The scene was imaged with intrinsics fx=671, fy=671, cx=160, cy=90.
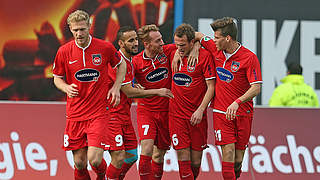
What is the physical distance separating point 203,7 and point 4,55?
3.87 meters

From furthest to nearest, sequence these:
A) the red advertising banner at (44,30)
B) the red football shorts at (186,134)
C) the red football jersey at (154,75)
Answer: the red advertising banner at (44,30)
the red football jersey at (154,75)
the red football shorts at (186,134)

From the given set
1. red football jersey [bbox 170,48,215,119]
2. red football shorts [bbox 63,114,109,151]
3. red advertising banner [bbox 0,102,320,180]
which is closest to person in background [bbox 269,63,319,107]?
red advertising banner [bbox 0,102,320,180]

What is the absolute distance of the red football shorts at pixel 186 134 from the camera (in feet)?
29.3

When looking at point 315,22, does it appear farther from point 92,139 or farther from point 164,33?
point 92,139

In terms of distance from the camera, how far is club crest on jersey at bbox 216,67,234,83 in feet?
28.5

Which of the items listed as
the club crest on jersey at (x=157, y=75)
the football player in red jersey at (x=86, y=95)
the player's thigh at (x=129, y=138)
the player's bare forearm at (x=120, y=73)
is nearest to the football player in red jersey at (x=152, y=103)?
the club crest on jersey at (x=157, y=75)

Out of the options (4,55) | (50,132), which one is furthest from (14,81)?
(50,132)

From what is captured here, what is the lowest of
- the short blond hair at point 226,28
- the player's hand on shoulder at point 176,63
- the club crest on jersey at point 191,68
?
the club crest on jersey at point 191,68

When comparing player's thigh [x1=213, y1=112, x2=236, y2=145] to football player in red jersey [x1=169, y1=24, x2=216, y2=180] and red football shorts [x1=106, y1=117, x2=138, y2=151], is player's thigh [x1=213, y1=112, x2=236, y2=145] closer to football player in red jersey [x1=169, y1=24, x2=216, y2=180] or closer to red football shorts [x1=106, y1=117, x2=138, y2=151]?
football player in red jersey [x1=169, y1=24, x2=216, y2=180]

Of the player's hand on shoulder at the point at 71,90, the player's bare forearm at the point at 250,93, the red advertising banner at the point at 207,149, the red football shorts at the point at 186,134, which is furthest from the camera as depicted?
the red advertising banner at the point at 207,149

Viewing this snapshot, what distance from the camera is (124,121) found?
8961mm

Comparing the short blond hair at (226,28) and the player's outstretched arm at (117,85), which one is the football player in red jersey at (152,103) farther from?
the short blond hair at (226,28)

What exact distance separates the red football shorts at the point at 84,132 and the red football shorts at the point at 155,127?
3.11ft

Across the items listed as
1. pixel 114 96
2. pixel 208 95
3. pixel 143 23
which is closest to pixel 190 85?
pixel 208 95
